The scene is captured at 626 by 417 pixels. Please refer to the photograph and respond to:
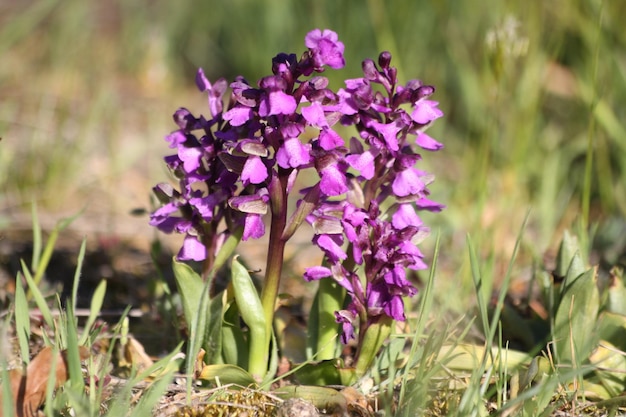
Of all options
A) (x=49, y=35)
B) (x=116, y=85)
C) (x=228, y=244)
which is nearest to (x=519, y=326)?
(x=228, y=244)

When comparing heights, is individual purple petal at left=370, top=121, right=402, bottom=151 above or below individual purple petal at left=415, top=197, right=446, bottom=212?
above

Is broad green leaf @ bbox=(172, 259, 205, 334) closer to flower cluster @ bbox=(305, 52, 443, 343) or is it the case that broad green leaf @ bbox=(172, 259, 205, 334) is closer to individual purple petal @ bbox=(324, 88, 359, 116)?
flower cluster @ bbox=(305, 52, 443, 343)

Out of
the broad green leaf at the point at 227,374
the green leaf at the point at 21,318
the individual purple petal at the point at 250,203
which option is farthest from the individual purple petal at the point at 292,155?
the green leaf at the point at 21,318

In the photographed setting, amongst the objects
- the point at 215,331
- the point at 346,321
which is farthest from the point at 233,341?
the point at 346,321

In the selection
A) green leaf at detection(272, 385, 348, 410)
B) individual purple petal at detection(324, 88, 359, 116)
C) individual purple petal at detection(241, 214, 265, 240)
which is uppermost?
individual purple petal at detection(324, 88, 359, 116)

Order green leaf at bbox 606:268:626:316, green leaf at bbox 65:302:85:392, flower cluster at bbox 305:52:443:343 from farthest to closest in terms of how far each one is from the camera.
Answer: green leaf at bbox 606:268:626:316, flower cluster at bbox 305:52:443:343, green leaf at bbox 65:302:85:392

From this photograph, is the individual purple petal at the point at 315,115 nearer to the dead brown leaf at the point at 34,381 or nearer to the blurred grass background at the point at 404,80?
the dead brown leaf at the point at 34,381

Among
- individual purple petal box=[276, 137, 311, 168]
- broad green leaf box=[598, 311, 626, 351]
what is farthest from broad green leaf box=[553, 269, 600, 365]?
individual purple petal box=[276, 137, 311, 168]

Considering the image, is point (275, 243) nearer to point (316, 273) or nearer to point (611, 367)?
point (316, 273)
